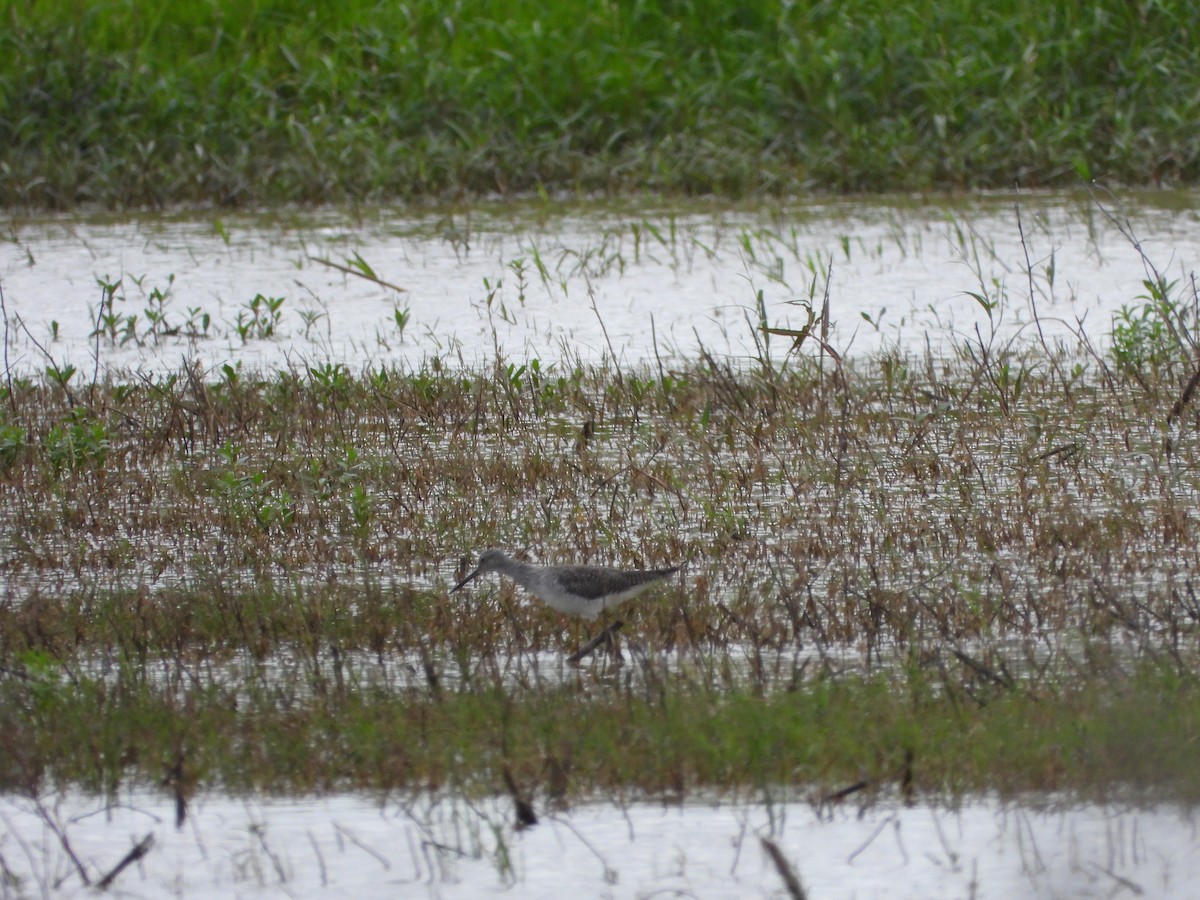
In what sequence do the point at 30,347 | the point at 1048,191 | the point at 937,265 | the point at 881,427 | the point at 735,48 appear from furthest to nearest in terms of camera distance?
the point at 735,48 < the point at 1048,191 < the point at 937,265 < the point at 30,347 < the point at 881,427

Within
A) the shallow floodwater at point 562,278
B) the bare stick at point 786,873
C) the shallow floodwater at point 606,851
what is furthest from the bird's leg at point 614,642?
the shallow floodwater at point 562,278

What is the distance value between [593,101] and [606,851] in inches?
451

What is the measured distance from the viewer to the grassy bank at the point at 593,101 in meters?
13.2

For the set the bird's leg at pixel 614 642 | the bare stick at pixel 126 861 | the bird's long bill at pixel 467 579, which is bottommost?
the bare stick at pixel 126 861

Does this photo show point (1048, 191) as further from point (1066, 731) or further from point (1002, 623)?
point (1066, 731)

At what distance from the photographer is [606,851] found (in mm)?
3340

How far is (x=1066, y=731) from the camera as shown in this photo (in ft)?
11.9

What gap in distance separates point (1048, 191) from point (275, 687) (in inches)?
399

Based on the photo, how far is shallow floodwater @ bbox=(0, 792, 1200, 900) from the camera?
10.4ft

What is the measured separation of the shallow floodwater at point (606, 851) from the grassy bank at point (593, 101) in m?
9.96

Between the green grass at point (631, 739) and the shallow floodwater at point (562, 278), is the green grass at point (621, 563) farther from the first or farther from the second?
the shallow floodwater at point (562, 278)

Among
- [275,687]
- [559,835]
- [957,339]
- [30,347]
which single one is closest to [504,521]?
[275,687]

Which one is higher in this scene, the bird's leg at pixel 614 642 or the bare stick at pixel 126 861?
the bird's leg at pixel 614 642

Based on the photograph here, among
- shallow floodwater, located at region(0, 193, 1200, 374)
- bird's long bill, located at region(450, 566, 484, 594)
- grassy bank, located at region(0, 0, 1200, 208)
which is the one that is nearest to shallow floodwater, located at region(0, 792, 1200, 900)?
bird's long bill, located at region(450, 566, 484, 594)
